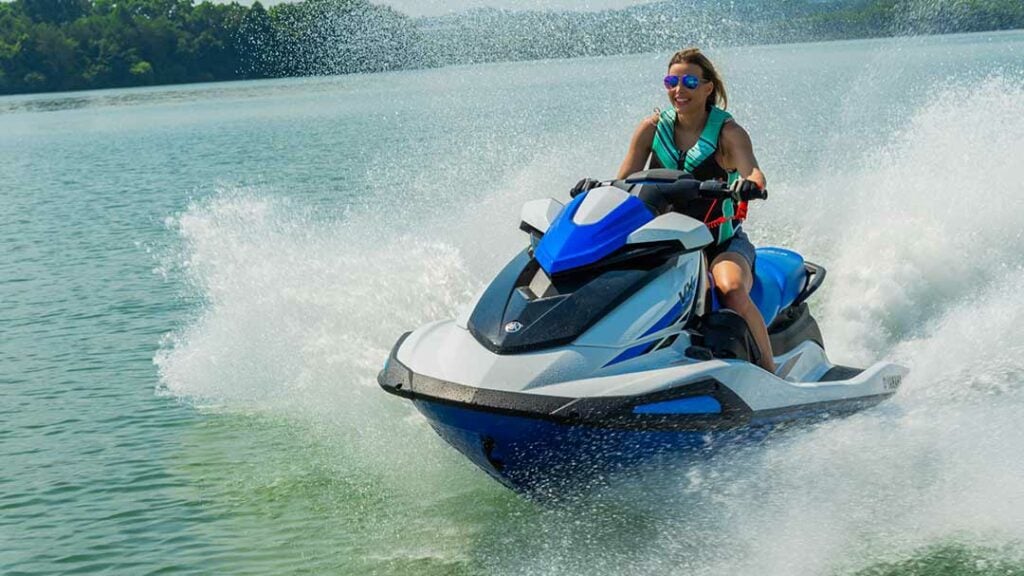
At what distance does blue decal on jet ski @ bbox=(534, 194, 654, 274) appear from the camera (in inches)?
158

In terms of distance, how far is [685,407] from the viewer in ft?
12.6

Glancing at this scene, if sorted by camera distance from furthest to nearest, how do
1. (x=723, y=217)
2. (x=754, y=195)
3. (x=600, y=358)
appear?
(x=723, y=217), (x=754, y=195), (x=600, y=358)

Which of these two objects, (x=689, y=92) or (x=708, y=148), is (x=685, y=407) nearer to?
(x=708, y=148)

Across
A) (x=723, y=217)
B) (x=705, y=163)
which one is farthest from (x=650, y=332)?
(x=705, y=163)

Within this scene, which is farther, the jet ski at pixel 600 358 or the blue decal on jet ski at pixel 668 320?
the blue decal on jet ski at pixel 668 320

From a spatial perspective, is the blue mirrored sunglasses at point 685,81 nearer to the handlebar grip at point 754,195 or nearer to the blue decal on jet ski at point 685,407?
the handlebar grip at point 754,195

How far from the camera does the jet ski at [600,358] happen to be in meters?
3.76

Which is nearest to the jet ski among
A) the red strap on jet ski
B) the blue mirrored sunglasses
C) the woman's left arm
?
the red strap on jet ski

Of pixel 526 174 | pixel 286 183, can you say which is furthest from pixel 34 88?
pixel 526 174

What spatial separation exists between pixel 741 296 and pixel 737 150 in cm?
65

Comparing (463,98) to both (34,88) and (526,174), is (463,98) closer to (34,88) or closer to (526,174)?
(526,174)

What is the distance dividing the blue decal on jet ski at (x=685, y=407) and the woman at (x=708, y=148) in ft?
1.90

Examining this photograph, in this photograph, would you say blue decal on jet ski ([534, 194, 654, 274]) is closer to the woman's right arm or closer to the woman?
the woman

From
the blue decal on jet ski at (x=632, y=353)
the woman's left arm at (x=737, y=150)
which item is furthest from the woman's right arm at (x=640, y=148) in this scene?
the blue decal on jet ski at (x=632, y=353)
